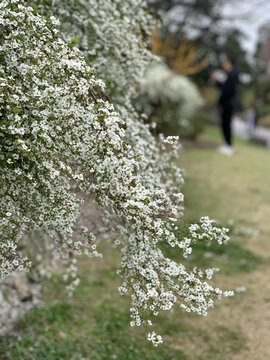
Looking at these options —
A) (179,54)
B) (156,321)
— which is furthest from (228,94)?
(156,321)

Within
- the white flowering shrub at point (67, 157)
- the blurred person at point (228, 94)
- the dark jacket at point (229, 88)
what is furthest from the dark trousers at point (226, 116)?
the white flowering shrub at point (67, 157)

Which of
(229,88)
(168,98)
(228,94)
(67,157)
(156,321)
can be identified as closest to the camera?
(67,157)

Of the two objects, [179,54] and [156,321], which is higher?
[179,54]

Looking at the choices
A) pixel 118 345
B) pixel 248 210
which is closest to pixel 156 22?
pixel 118 345

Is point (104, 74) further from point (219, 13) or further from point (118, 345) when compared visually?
point (219, 13)

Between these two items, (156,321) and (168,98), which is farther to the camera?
(168,98)

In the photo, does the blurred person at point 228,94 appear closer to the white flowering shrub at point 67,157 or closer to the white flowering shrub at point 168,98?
the white flowering shrub at point 168,98

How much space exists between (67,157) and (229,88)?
12.6m

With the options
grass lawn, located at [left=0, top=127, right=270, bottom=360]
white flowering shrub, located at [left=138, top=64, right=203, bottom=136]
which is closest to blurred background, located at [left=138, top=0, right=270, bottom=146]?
white flowering shrub, located at [left=138, top=64, right=203, bottom=136]

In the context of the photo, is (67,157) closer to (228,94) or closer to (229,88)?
(229,88)

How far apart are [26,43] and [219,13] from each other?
2428 cm

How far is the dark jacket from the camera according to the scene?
14.6 m

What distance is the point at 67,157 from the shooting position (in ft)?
10.6

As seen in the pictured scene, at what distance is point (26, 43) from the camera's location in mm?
3025
